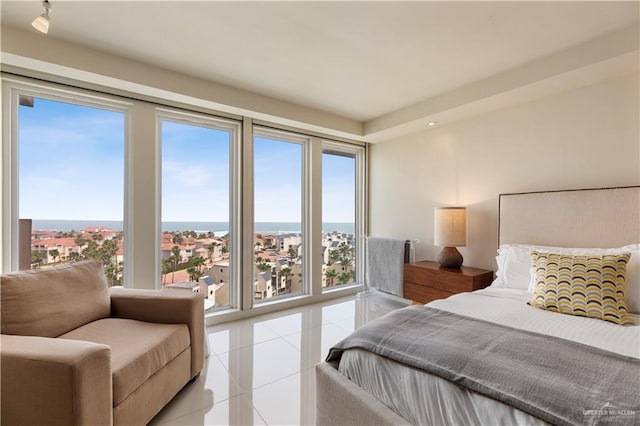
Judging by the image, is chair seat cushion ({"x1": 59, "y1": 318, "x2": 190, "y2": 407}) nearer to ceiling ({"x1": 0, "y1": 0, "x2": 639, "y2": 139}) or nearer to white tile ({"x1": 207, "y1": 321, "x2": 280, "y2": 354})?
white tile ({"x1": 207, "y1": 321, "x2": 280, "y2": 354})

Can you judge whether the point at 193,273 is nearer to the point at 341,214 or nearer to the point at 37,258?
the point at 37,258

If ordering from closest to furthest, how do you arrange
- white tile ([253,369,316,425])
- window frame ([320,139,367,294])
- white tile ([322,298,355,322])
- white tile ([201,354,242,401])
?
white tile ([253,369,316,425])
white tile ([201,354,242,401])
white tile ([322,298,355,322])
window frame ([320,139,367,294])

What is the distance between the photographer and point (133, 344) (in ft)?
5.41

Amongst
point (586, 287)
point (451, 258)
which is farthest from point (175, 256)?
point (586, 287)

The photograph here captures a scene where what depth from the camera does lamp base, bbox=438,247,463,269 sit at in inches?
124

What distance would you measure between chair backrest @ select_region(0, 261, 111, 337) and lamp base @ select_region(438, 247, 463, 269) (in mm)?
3057

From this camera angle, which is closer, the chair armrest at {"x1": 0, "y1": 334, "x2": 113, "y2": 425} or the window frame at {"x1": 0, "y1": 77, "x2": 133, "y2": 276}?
the chair armrest at {"x1": 0, "y1": 334, "x2": 113, "y2": 425}

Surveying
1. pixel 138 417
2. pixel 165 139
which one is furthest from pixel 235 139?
pixel 138 417

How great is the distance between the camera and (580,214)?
2387mm

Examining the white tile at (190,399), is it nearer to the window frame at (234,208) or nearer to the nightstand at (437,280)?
the window frame at (234,208)

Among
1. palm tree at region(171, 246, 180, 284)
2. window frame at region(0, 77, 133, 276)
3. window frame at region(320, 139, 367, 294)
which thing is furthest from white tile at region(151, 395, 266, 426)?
window frame at region(320, 139, 367, 294)

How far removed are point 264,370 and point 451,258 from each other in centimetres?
217

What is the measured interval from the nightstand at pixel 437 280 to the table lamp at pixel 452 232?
12cm

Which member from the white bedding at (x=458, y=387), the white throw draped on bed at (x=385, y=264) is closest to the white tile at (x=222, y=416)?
the white bedding at (x=458, y=387)
